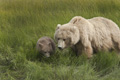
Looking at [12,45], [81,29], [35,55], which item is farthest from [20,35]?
[81,29]

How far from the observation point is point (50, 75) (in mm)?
3562

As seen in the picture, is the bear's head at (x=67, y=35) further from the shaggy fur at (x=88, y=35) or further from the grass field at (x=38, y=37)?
the grass field at (x=38, y=37)

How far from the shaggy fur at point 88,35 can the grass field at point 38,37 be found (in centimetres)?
23

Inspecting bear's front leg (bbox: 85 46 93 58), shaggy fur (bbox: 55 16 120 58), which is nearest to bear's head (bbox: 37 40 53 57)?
shaggy fur (bbox: 55 16 120 58)

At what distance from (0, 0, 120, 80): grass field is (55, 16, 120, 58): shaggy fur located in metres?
0.23

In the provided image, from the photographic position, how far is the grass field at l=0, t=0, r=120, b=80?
362cm

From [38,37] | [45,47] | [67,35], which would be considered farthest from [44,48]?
[67,35]

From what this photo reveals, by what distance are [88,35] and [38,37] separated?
5.36 feet

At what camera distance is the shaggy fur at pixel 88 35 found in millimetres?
3804

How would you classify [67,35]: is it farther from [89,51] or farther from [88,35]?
[89,51]

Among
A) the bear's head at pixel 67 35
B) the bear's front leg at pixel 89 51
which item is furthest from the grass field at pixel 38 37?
the bear's head at pixel 67 35

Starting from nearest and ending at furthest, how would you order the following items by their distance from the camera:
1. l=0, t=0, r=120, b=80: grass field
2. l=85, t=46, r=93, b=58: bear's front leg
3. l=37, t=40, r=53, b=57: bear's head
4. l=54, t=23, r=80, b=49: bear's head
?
l=0, t=0, r=120, b=80: grass field → l=54, t=23, r=80, b=49: bear's head → l=85, t=46, r=93, b=58: bear's front leg → l=37, t=40, r=53, b=57: bear's head

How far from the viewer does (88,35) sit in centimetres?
413

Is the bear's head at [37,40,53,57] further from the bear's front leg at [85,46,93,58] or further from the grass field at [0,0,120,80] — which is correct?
the bear's front leg at [85,46,93,58]
